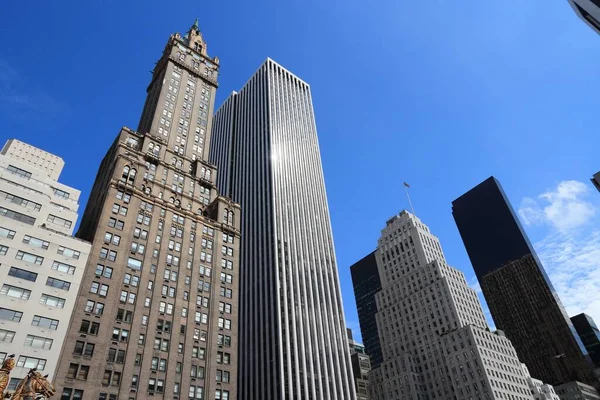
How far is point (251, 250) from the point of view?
475 feet

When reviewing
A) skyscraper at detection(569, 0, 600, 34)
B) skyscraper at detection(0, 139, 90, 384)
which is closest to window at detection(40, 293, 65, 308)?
skyscraper at detection(0, 139, 90, 384)

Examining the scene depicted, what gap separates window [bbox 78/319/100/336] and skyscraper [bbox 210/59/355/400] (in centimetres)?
5747

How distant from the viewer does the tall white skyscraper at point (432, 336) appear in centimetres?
13512

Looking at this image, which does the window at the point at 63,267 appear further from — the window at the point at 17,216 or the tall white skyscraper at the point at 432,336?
the tall white skyscraper at the point at 432,336

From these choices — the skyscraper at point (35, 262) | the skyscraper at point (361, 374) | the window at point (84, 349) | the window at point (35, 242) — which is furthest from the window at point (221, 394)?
the skyscraper at point (361, 374)

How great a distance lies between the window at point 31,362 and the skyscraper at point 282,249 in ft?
210

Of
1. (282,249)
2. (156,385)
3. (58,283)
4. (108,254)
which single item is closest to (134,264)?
(108,254)

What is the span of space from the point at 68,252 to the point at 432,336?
124068mm

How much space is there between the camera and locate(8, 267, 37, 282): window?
60.2 meters

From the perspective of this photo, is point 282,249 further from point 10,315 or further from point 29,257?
point 10,315

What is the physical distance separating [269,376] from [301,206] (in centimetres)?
6295

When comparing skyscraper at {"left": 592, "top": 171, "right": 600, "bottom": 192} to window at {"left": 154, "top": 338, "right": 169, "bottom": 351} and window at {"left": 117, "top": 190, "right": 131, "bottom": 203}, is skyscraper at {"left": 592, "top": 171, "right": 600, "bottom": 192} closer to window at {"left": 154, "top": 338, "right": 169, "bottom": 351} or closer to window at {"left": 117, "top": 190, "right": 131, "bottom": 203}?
window at {"left": 154, "top": 338, "right": 169, "bottom": 351}

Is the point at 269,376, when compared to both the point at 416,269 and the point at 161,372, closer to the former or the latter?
the point at 161,372

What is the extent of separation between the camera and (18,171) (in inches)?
2827
